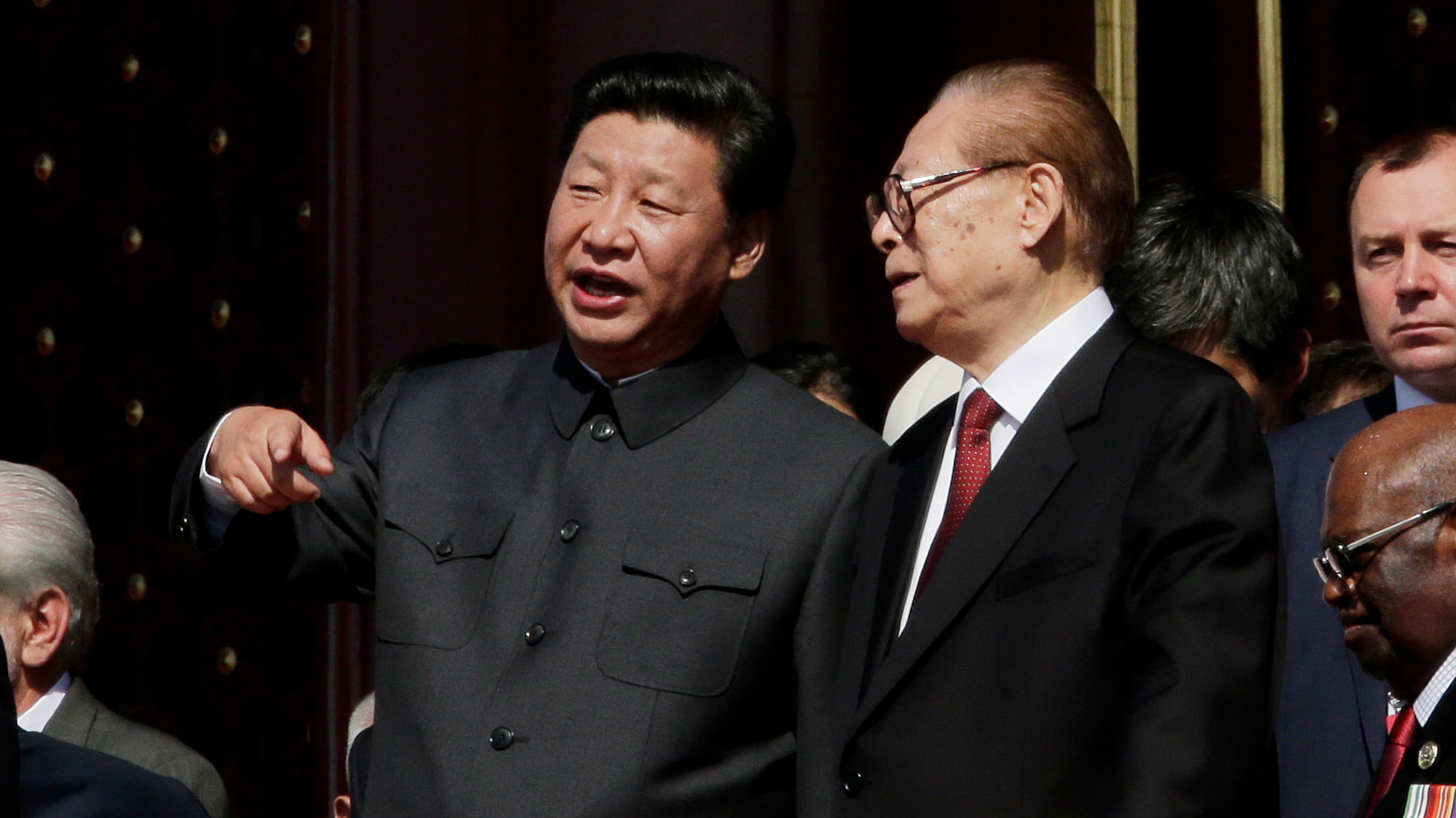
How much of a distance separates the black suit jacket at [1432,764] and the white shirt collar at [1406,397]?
89 centimetres

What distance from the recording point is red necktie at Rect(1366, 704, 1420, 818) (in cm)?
260

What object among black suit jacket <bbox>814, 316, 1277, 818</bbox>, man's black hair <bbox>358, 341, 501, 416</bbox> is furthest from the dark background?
black suit jacket <bbox>814, 316, 1277, 818</bbox>

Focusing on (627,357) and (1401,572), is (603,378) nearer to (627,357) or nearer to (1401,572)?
(627,357)

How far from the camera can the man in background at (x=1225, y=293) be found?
362 centimetres

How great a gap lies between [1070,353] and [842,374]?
5.22 ft

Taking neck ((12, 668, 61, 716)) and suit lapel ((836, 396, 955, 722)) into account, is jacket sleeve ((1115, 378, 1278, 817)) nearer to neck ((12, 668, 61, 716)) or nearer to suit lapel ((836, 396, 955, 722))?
suit lapel ((836, 396, 955, 722))

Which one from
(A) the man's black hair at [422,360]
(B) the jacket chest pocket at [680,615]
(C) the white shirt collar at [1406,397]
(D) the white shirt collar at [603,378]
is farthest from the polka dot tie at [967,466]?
(A) the man's black hair at [422,360]

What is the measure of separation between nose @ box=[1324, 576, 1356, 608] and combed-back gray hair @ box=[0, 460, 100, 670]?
2.19 m

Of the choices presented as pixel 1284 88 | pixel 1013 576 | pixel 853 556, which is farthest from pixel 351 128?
pixel 1013 576

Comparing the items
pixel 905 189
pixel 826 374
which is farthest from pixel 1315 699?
pixel 826 374

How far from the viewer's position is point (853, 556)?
2.93 m

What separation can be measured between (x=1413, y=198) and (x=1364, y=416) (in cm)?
37

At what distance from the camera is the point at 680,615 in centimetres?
289

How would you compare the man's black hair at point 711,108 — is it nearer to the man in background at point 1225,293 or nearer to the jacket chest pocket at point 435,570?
the jacket chest pocket at point 435,570
